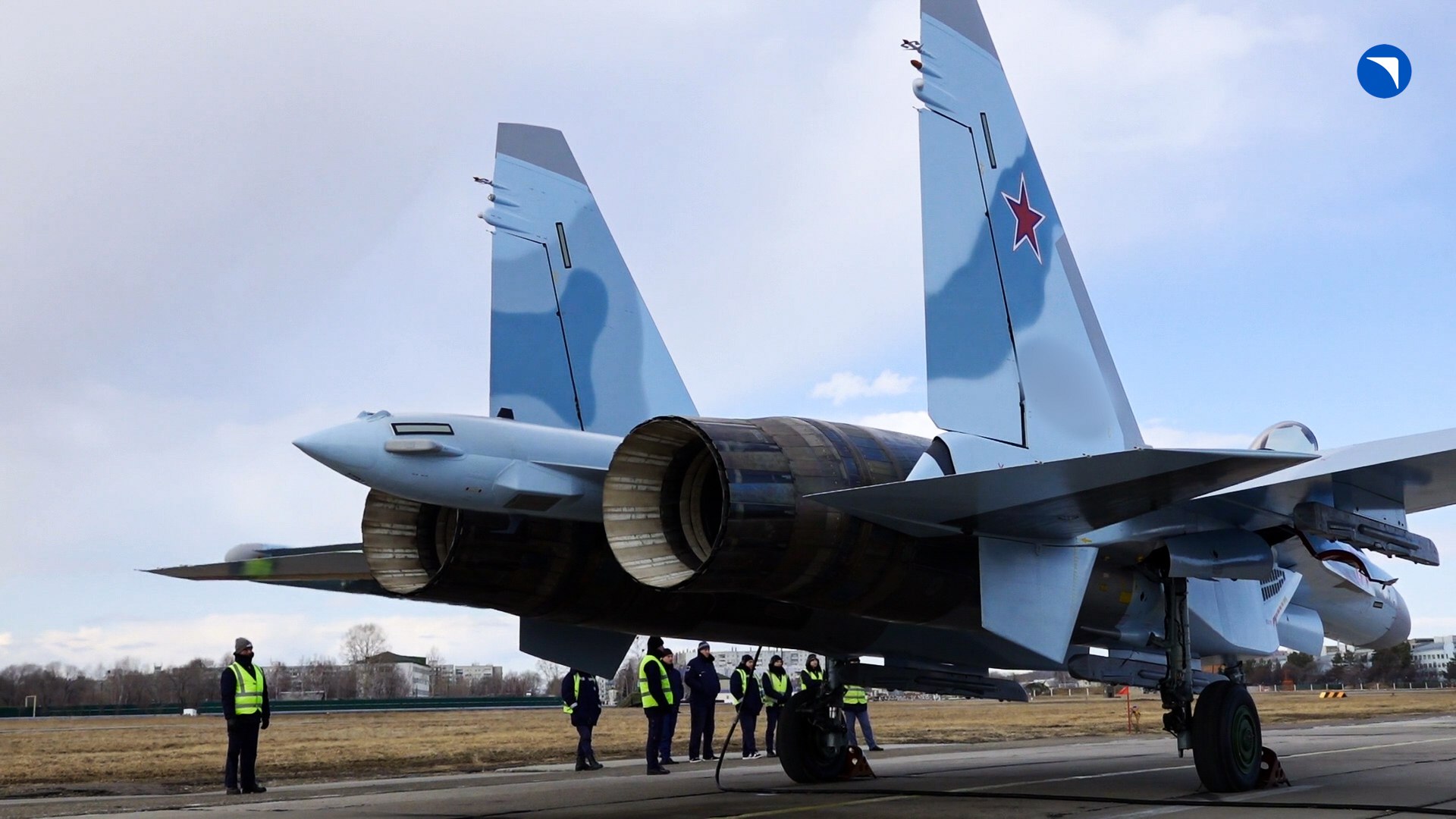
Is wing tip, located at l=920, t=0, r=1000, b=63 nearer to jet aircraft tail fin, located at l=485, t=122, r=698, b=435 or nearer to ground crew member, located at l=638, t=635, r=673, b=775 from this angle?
jet aircraft tail fin, located at l=485, t=122, r=698, b=435

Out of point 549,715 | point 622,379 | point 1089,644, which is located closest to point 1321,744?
point 1089,644

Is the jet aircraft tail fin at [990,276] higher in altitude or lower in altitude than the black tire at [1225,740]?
higher

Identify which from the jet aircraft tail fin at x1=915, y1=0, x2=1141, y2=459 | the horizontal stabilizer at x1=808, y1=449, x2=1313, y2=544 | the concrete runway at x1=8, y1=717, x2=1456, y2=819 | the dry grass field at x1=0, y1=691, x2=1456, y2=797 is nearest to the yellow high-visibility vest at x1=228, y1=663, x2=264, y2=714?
the concrete runway at x1=8, y1=717, x2=1456, y2=819

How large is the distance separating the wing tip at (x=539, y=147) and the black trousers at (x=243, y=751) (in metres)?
5.80

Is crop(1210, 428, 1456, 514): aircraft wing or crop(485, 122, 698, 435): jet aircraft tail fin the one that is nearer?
crop(1210, 428, 1456, 514): aircraft wing

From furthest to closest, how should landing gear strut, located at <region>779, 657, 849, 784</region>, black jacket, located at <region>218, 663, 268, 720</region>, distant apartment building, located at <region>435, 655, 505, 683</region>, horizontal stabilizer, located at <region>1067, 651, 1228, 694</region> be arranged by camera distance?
distant apartment building, located at <region>435, 655, 505, 683</region> < black jacket, located at <region>218, 663, 268, 720</region> < landing gear strut, located at <region>779, 657, 849, 784</region> < horizontal stabilizer, located at <region>1067, 651, 1228, 694</region>

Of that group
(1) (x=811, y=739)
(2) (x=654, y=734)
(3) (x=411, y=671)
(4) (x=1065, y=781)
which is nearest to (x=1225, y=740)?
(4) (x=1065, y=781)

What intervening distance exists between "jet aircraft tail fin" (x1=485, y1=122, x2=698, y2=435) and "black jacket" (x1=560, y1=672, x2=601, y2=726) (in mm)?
4984

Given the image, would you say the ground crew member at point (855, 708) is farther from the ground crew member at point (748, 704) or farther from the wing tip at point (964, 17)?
the wing tip at point (964, 17)

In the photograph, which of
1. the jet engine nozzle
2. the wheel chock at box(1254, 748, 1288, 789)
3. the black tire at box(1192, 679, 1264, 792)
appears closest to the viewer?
the jet engine nozzle

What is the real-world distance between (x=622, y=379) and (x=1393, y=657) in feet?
185

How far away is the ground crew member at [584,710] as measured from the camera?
1365cm

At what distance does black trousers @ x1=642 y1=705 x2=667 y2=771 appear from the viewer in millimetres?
12586

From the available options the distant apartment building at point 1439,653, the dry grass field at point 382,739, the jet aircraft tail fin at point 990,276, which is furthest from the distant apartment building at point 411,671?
the jet aircraft tail fin at point 990,276
